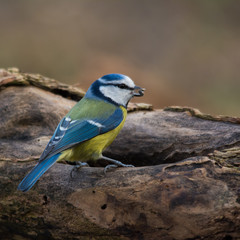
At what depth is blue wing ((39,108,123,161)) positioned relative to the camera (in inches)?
90.4

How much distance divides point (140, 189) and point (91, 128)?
0.52m

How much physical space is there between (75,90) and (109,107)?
84cm

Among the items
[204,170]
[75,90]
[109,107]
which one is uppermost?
[75,90]

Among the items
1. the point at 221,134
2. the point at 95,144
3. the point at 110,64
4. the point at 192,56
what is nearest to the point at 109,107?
the point at 95,144

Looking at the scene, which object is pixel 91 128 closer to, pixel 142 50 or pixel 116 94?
pixel 116 94

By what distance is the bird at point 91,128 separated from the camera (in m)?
2.27

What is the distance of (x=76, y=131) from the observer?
240cm

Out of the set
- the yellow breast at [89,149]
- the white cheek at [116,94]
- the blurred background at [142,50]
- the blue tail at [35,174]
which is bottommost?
the blue tail at [35,174]

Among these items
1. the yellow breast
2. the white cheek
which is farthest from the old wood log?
the white cheek

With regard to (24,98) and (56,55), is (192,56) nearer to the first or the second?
(56,55)

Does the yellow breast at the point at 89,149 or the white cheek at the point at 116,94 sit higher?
the white cheek at the point at 116,94

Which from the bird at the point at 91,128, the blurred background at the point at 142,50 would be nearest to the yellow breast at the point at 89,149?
the bird at the point at 91,128

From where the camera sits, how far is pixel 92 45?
686 cm

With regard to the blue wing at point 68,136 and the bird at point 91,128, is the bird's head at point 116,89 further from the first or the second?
the blue wing at point 68,136
